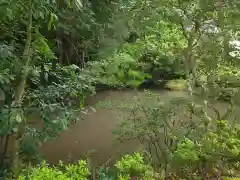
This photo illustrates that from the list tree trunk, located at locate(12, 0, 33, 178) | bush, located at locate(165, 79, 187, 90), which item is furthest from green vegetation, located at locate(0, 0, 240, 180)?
bush, located at locate(165, 79, 187, 90)

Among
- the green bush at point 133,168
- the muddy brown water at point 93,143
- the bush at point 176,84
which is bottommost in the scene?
the muddy brown water at point 93,143

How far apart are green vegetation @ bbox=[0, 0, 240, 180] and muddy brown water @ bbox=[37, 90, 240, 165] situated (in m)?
0.43

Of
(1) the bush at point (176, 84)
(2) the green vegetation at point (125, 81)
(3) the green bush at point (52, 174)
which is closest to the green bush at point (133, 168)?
(2) the green vegetation at point (125, 81)

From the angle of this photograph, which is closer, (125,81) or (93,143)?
(125,81)

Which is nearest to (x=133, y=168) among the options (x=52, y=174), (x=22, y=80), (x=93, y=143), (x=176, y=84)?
(x=52, y=174)

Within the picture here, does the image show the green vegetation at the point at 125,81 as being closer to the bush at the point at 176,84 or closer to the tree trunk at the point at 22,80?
the tree trunk at the point at 22,80

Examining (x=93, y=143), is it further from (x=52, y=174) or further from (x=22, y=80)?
(x=22, y=80)

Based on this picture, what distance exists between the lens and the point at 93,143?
474cm

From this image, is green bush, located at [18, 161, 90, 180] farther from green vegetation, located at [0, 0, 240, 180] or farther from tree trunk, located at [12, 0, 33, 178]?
tree trunk, located at [12, 0, 33, 178]

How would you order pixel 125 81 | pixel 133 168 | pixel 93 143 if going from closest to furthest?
1. pixel 133 168
2. pixel 125 81
3. pixel 93 143

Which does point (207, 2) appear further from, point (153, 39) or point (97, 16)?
point (153, 39)

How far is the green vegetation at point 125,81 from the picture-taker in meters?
2.75

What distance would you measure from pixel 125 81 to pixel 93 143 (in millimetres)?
1410

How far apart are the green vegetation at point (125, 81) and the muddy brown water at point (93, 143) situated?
16.9 inches
